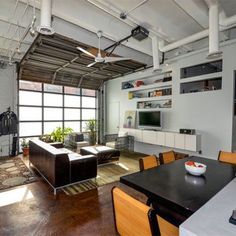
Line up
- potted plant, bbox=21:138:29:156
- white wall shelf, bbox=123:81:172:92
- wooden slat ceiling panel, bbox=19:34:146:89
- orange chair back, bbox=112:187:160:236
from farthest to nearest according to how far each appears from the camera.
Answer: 1. potted plant, bbox=21:138:29:156
2. white wall shelf, bbox=123:81:172:92
3. wooden slat ceiling panel, bbox=19:34:146:89
4. orange chair back, bbox=112:187:160:236

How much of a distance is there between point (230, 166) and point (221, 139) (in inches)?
96.1

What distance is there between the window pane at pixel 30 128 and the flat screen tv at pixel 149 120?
4021 millimetres

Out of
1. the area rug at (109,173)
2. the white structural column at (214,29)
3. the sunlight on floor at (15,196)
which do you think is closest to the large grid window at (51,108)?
the area rug at (109,173)

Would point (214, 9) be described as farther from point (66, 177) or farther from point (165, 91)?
point (66, 177)

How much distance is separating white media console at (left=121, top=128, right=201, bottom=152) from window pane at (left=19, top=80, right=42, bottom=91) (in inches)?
159

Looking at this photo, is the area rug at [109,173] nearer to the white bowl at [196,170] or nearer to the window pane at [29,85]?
the white bowl at [196,170]

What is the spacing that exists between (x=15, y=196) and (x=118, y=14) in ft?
12.5

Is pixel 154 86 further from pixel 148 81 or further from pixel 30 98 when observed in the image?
pixel 30 98

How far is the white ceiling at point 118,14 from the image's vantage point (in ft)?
10.2

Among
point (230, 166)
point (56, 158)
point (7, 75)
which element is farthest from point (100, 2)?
point (7, 75)

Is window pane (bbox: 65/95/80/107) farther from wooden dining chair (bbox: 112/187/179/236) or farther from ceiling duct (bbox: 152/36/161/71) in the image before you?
wooden dining chair (bbox: 112/187/179/236)

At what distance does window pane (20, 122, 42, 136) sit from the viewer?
6.70 metres

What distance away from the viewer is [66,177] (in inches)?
134

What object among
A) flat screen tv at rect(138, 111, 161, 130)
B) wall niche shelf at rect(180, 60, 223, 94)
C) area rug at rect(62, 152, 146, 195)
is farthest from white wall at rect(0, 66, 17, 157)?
wall niche shelf at rect(180, 60, 223, 94)
